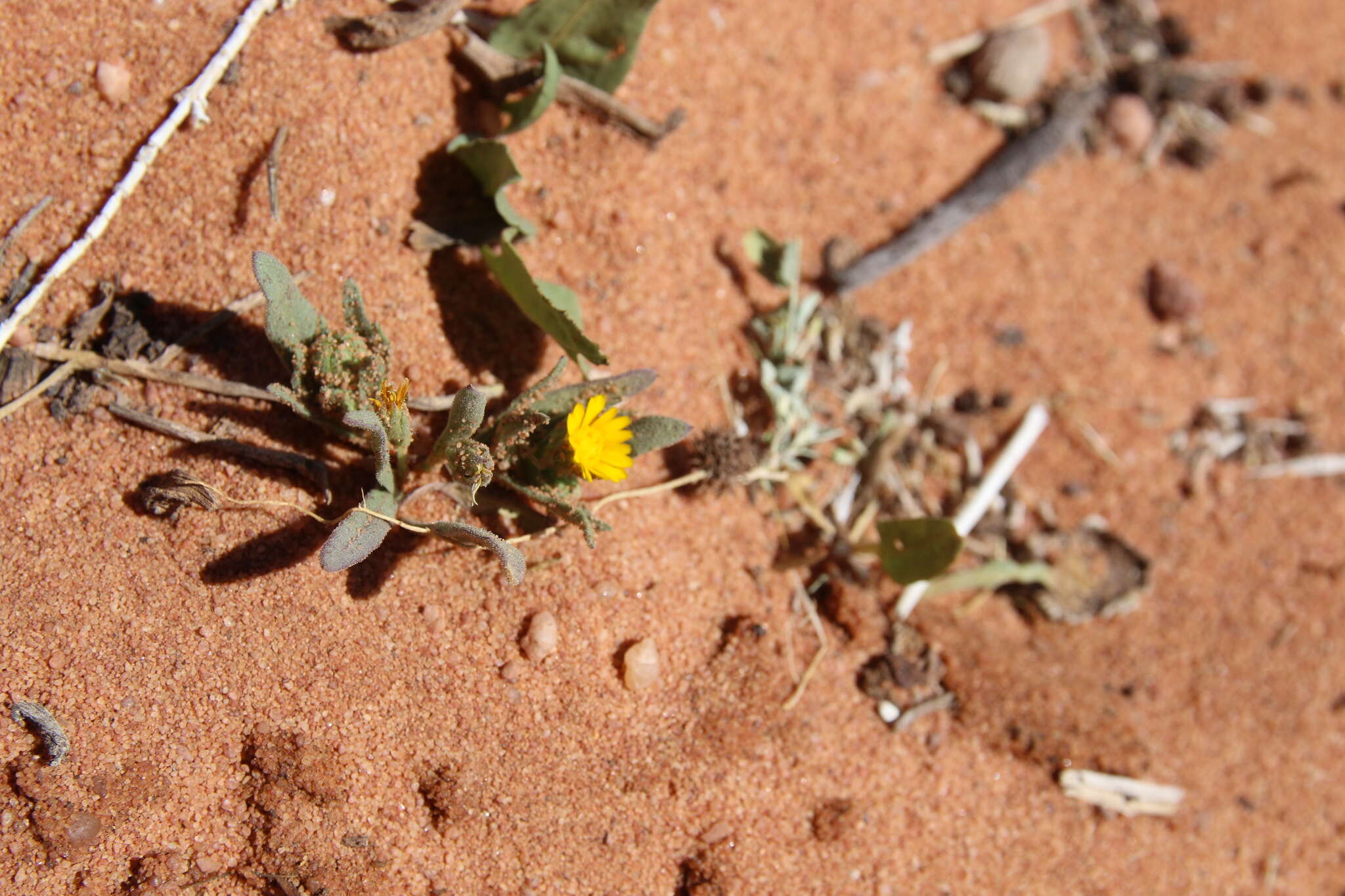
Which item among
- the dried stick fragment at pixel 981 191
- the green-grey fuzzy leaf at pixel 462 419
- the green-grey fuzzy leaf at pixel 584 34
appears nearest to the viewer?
the green-grey fuzzy leaf at pixel 462 419

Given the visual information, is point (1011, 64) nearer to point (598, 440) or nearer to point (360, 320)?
point (598, 440)

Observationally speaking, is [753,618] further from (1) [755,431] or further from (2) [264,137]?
(2) [264,137]

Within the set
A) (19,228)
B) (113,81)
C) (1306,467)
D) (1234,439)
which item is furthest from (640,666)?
(1306,467)

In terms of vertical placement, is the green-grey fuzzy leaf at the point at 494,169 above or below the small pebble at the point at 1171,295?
above

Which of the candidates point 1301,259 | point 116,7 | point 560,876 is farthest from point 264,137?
point 1301,259

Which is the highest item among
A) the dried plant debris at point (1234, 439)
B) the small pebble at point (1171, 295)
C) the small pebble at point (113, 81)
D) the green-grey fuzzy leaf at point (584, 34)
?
the green-grey fuzzy leaf at point (584, 34)

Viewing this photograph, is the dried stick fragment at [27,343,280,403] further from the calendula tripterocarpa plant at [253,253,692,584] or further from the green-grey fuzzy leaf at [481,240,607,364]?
the green-grey fuzzy leaf at [481,240,607,364]

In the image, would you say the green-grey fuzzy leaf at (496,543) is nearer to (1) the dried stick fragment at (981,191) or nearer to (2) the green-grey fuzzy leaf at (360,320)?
(2) the green-grey fuzzy leaf at (360,320)

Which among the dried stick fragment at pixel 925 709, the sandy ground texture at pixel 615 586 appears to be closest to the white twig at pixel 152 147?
the sandy ground texture at pixel 615 586
